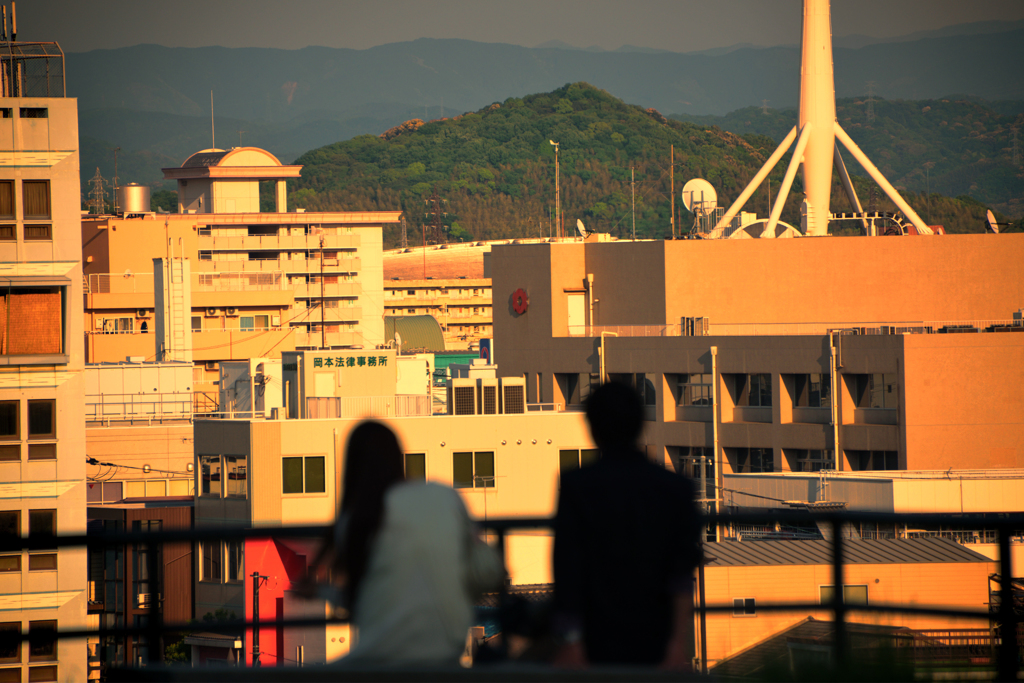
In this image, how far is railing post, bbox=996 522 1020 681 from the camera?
5.18 meters

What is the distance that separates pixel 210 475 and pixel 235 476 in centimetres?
123

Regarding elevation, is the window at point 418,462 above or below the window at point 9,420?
below

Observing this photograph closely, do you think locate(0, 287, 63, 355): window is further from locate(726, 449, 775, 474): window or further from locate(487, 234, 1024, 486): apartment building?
locate(726, 449, 775, 474): window

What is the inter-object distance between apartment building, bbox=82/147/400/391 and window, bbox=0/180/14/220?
36918mm

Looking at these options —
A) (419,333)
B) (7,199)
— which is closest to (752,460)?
(7,199)

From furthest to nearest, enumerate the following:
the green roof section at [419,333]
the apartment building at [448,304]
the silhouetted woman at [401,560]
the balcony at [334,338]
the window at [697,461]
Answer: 1. the apartment building at [448,304]
2. the green roof section at [419,333]
3. the balcony at [334,338]
4. the window at [697,461]
5. the silhouetted woman at [401,560]

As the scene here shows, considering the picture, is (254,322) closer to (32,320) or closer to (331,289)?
(331,289)

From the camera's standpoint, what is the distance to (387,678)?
14.8 ft

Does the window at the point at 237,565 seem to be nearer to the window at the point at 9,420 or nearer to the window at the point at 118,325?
the window at the point at 9,420

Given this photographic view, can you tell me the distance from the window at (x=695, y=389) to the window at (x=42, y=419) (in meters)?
33.1

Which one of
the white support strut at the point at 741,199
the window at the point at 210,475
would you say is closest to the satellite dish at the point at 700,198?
the white support strut at the point at 741,199

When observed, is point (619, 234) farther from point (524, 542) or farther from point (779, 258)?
point (524, 542)

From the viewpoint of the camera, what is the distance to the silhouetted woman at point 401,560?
4.34 metres

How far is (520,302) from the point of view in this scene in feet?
191
